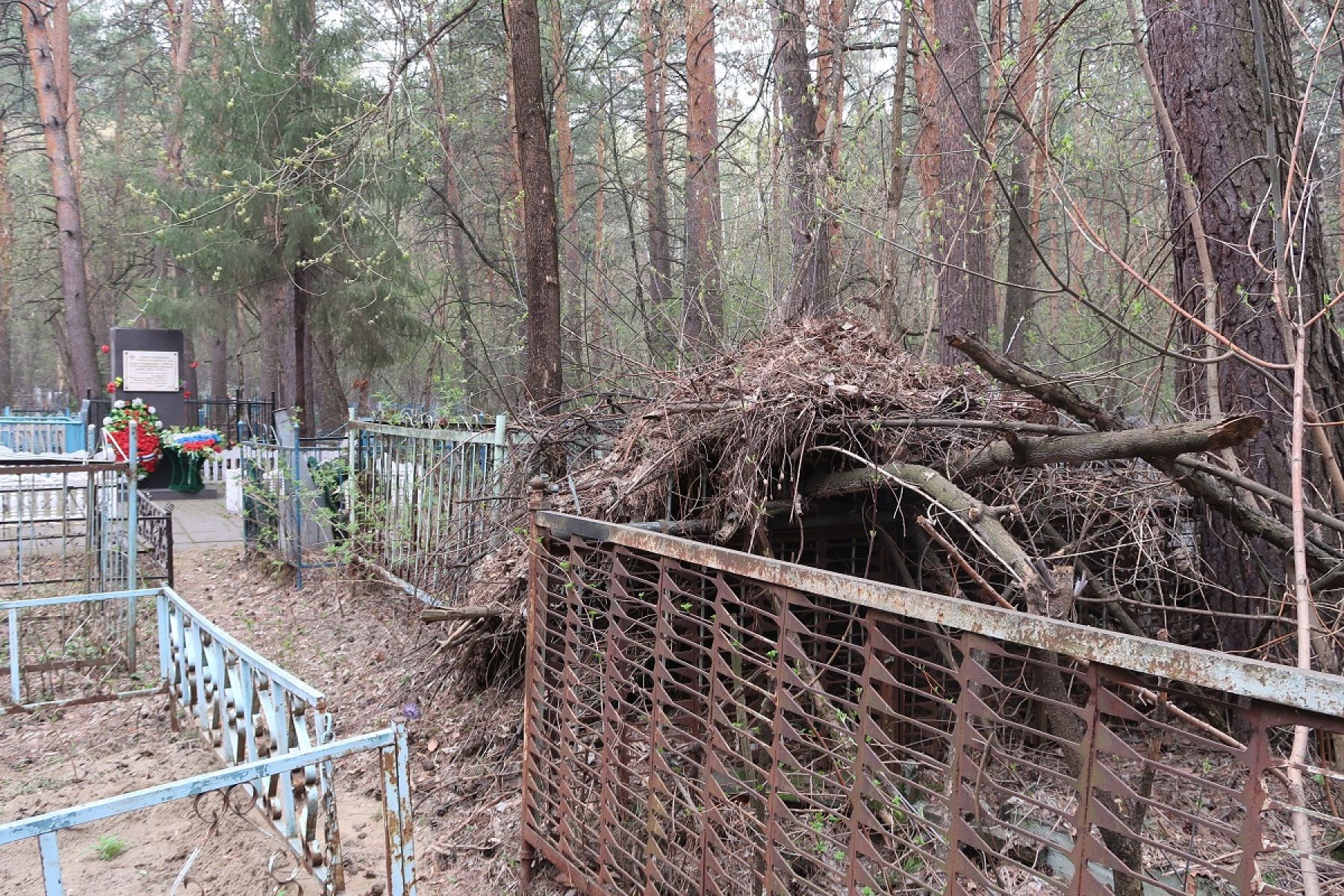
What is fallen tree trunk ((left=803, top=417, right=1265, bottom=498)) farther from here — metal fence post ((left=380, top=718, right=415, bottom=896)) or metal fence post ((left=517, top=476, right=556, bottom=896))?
metal fence post ((left=380, top=718, right=415, bottom=896))

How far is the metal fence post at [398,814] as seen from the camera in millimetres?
2826

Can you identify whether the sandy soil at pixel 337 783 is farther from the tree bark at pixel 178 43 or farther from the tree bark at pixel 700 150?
the tree bark at pixel 178 43

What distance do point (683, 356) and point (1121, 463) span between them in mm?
2838

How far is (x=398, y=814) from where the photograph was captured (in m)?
2.87

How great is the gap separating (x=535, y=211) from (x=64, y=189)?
58.7 ft

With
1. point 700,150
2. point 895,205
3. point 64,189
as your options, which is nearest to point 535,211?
point 895,205

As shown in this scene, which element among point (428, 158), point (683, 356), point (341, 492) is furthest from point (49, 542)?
point (683, 356)

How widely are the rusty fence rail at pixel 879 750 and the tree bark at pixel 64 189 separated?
20.5 metres

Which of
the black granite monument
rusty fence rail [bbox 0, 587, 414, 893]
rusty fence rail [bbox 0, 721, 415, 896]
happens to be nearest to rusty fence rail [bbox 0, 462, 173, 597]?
rusty fence rail [bbox 0, 587, 414, 893]

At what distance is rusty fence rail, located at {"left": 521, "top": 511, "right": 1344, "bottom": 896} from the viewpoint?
4.90ft

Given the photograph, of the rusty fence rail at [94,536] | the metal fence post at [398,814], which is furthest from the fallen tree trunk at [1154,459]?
the rusty fence rail at [94,536]

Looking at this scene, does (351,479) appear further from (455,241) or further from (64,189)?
(64,189)

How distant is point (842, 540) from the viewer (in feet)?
14.8

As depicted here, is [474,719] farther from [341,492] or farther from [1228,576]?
[341,492]
